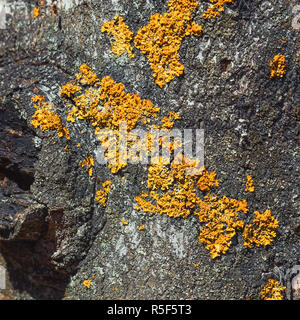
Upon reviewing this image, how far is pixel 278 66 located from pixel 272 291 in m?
0.72

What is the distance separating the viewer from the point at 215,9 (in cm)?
129

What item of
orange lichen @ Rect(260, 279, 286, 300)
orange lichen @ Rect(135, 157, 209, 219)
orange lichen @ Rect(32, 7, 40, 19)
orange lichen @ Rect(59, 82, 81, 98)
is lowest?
orange lichen @ Rect(260, 279, 286, 300)

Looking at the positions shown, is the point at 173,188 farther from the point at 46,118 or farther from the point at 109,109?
the point at 46,118

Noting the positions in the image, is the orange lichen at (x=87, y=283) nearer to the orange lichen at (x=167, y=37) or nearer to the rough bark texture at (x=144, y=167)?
the rough bark texture at (x=144, y=167)

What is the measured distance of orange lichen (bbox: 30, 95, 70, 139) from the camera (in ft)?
4.47

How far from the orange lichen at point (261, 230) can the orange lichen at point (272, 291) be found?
13 cm

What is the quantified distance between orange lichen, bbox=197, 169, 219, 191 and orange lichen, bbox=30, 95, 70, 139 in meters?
0.46

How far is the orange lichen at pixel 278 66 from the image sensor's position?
4.25 feet

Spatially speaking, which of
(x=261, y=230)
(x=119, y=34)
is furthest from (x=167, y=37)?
(x=261, y=230)

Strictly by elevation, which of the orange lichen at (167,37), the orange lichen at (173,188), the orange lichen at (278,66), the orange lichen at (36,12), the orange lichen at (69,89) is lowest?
the orange lichen at (173,188)

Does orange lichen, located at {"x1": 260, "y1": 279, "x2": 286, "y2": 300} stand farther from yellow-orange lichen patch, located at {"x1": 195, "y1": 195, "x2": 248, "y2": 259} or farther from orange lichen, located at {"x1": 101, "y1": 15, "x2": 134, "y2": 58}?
orange lichen, located at {"x1": 101, "y1": 15, "x2": 134, "y2": 58}

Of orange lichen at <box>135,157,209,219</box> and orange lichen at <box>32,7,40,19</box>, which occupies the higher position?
orange lichen at <box>32,7,40,19</box>

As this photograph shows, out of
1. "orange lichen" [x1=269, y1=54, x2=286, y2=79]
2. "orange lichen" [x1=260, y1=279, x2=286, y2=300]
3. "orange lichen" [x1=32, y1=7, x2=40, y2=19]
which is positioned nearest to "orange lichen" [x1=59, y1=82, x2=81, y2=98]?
"orange lichen" [x1=32, y1=7, x2=40, y2=19]

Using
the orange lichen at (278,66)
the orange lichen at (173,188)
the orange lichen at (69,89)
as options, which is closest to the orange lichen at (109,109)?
the orange lichen at (69,89)
